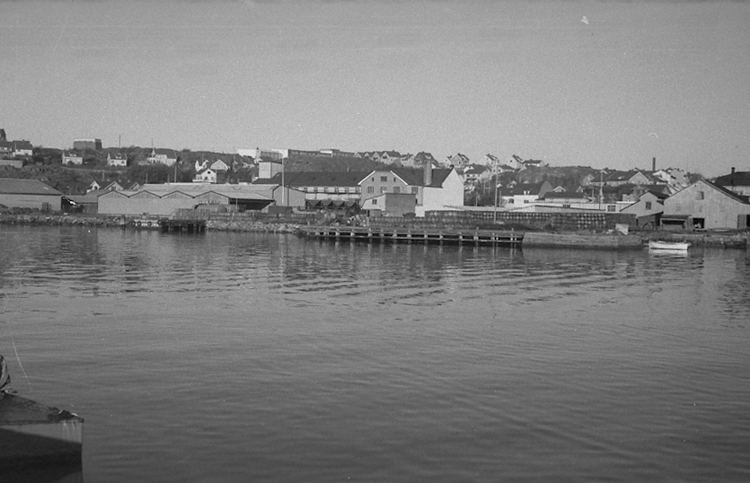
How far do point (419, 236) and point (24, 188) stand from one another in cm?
6044

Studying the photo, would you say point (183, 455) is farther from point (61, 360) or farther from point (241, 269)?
point (241, 269)

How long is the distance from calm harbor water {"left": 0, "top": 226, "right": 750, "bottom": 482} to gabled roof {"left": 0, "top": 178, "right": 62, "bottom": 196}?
244 ft

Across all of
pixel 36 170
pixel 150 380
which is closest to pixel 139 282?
pixel 150 380

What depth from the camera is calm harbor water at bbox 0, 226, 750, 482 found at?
1183cm

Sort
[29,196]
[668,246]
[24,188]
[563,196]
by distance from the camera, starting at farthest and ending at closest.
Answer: [563,196]
[24,188]
[29,196]
[668,246]

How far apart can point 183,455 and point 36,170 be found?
14642 cm

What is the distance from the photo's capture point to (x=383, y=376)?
1662 centimetres

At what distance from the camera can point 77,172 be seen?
15150 cm

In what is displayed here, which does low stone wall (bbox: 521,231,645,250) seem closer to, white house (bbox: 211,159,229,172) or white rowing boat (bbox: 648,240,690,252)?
white rowing boat (bbox: 648,240,690,252)

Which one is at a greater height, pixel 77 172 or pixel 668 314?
pixel 77 172

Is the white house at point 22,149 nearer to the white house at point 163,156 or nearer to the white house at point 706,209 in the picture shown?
the white house at point 163,156

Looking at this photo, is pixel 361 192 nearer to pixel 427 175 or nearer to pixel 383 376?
pixel 427 175

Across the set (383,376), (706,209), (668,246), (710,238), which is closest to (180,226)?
(668,246)

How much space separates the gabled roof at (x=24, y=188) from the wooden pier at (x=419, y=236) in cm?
4812
